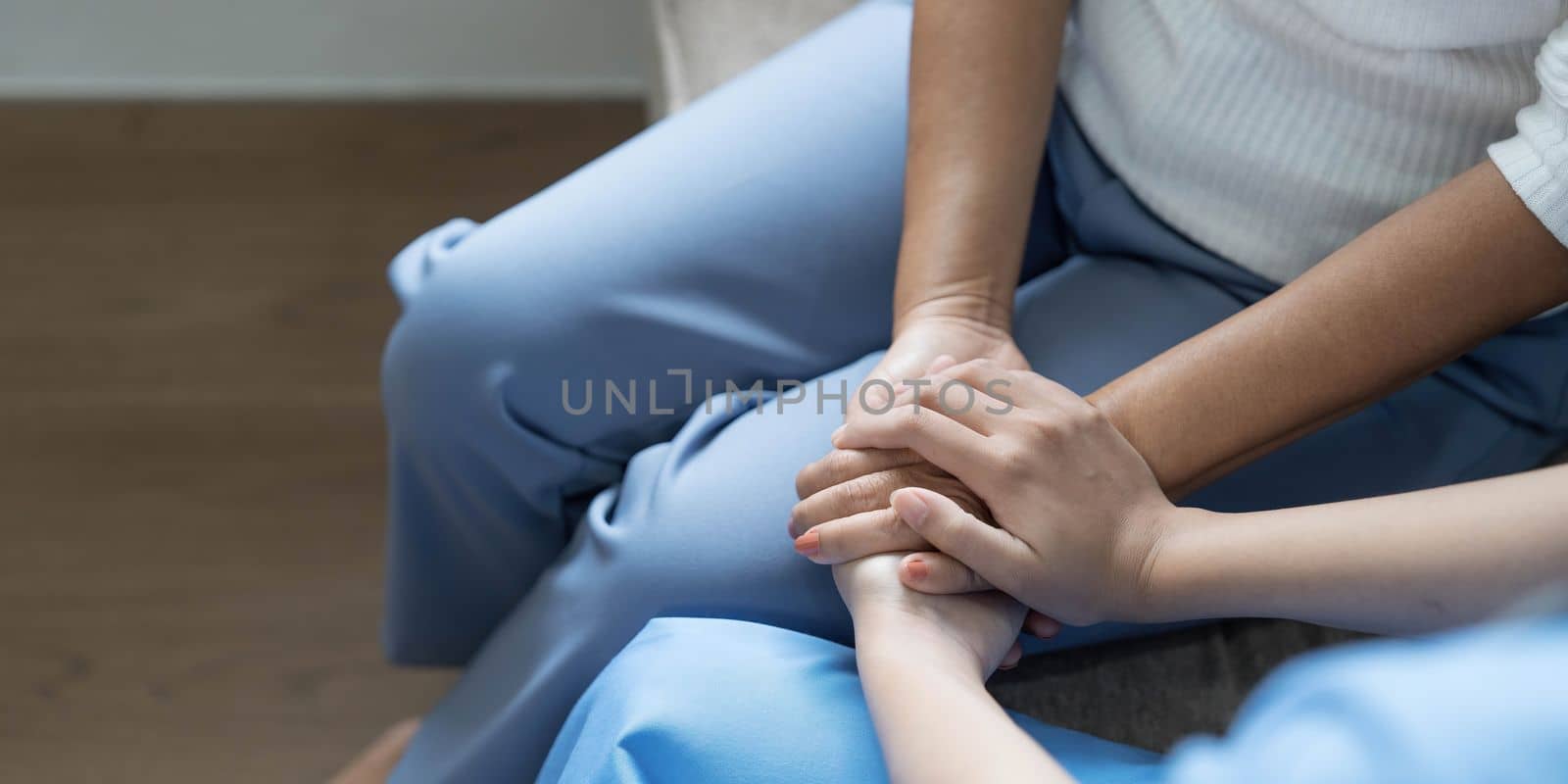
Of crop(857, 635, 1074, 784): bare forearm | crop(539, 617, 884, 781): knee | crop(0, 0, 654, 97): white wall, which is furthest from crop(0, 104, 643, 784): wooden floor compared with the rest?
crop(857, 635, 1074, 784): bare forearm

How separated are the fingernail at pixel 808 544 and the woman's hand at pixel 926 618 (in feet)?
0.07

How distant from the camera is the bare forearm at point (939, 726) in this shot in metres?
0.52

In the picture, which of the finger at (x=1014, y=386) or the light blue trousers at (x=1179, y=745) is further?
Result: the finger at (x=1014, y=386)

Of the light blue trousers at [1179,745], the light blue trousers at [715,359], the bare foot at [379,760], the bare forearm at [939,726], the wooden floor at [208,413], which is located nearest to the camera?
the light blue trousers at [1179,745]

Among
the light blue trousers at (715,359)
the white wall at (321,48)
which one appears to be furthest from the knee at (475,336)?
the white wall at (321,48)

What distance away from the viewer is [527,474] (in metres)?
0.81

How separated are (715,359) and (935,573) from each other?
0.23m

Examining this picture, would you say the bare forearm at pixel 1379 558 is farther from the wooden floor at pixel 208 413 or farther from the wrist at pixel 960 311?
the wooden floor at pixel 208 413

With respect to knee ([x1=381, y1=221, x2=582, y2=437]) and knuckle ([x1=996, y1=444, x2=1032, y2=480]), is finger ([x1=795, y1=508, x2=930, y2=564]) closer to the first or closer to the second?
knuckle ([x1=996, y1=444, x2=1032, y2=480])

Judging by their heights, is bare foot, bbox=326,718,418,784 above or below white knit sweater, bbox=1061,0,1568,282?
below

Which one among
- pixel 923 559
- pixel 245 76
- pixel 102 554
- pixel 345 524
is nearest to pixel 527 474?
pixel 923 559

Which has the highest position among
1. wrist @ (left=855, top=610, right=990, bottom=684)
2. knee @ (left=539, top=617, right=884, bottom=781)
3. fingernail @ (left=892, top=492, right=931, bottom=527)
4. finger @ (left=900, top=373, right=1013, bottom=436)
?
finger @ (left=900, top=373, right=1013, bottom=436)

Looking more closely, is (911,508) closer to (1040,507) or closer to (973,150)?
(1040,507)

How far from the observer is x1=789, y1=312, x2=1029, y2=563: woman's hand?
2.17 ft
